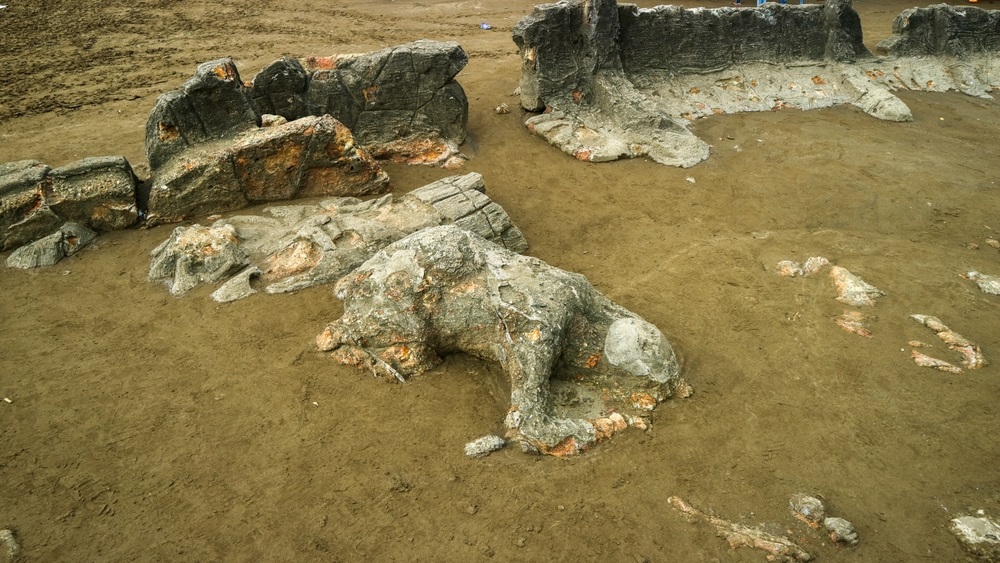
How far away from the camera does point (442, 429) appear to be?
370 cm

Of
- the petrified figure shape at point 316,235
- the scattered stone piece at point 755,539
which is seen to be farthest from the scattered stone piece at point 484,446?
the petrified figure shape at point 316,235

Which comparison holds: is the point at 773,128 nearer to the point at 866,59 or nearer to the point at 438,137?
the point at 866,59

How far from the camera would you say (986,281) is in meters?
5.08

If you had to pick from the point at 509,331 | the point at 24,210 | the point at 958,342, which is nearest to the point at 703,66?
the point at 958,342

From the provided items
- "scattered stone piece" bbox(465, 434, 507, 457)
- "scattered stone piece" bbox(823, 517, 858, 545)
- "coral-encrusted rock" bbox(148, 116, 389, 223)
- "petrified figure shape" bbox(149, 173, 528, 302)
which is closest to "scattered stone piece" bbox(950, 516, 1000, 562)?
"scattered stone piece" bbox(823, 517, 858, 545)

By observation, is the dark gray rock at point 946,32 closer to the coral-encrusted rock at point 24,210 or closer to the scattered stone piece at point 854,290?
the scattered stone piece at point 854,290

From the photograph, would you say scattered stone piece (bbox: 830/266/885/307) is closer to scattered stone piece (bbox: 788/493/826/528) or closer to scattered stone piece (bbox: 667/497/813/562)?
scattered stone piece (bbox: 788/493/826/528)

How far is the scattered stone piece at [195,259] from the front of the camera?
4887mm

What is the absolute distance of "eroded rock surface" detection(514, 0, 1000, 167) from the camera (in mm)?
7520

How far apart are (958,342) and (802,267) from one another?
1.28 metres

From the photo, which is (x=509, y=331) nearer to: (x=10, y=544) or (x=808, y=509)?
(x=808, y=509)

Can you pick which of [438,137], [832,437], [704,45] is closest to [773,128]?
[704,45]

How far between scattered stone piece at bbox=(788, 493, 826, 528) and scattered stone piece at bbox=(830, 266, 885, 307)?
2.16m

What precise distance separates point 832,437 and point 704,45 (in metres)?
6.44
